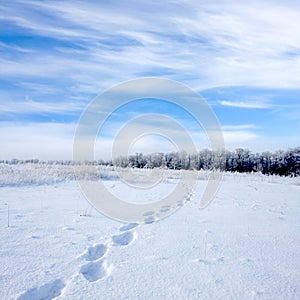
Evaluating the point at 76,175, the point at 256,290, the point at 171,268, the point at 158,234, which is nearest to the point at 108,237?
the point at 158,234

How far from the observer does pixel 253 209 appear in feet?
26.1

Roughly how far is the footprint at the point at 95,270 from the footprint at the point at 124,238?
879 millimetres

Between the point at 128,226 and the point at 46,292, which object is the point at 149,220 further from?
the point at 46,292

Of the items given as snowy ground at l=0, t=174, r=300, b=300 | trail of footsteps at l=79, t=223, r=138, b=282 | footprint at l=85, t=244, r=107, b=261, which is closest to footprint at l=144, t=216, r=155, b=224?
snowy ground at l=0, t=174, r=300, b=300

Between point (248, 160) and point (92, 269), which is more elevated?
point (248, 160)

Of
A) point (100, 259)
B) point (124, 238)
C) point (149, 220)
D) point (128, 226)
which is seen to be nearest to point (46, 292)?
point (100, 259)

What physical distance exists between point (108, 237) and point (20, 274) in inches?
70.4

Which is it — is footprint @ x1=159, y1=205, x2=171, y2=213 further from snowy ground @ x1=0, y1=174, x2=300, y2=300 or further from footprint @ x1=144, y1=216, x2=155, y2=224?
snowy ground @ x1=0, y1=174, x2=300, y2=300

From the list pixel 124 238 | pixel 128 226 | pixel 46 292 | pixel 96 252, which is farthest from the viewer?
pixel 128 226

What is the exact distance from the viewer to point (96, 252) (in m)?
4.00

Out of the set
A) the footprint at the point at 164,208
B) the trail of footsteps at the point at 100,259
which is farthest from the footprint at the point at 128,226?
the footprint at the point at 164,208

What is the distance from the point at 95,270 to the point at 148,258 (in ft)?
2.18

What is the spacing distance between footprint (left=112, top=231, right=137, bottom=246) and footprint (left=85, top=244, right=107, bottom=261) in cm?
25

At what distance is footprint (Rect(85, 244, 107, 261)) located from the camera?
12.4 ft
